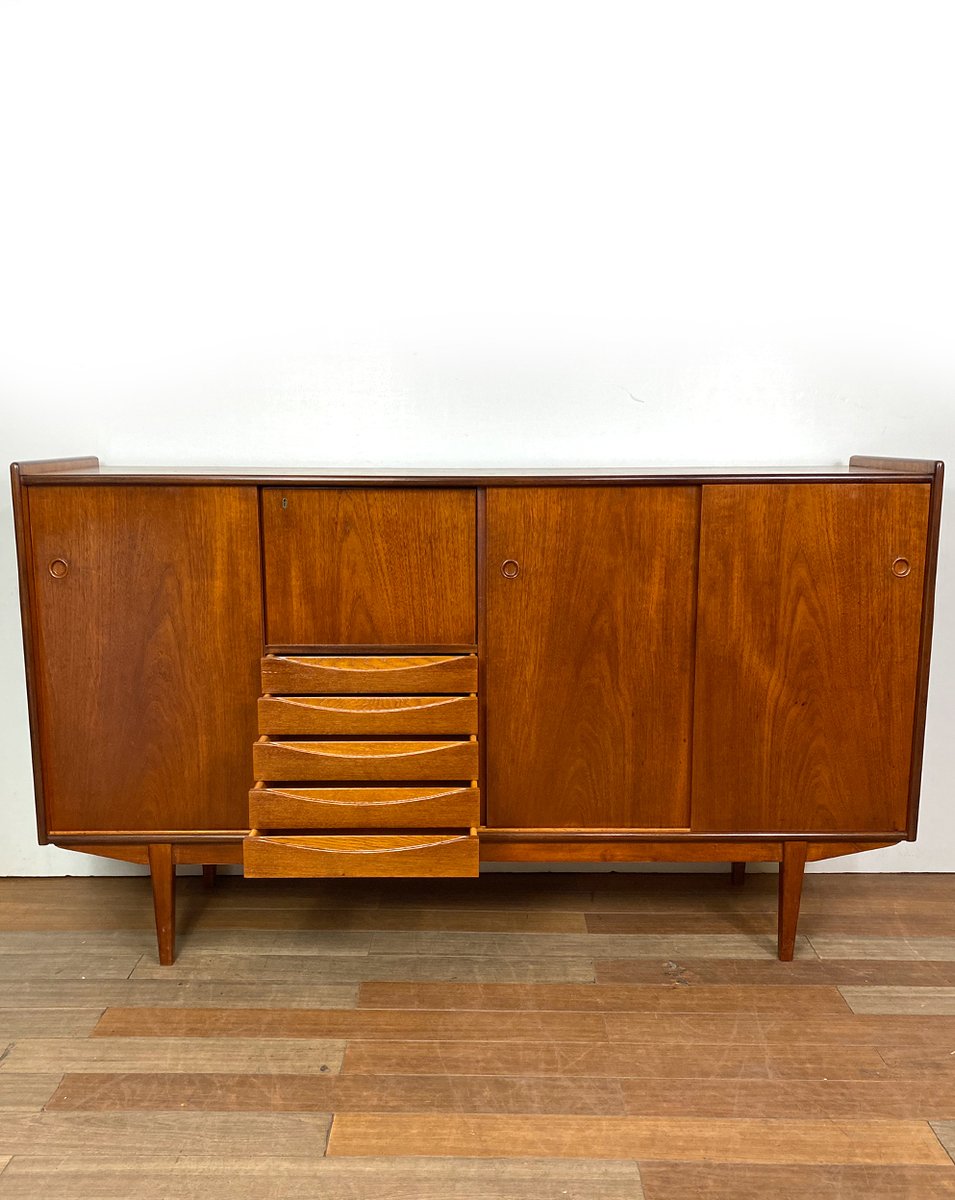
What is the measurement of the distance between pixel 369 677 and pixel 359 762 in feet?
0.53

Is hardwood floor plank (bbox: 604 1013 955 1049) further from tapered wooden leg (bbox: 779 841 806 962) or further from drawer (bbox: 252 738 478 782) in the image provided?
drawer (bbox: 252 738 478 782)

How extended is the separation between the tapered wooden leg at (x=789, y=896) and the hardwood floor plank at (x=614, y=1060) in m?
0.28

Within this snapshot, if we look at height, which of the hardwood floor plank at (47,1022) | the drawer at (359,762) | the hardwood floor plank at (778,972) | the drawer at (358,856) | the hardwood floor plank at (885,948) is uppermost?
the drawer at (359,762)

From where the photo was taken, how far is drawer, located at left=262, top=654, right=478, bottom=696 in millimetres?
1817

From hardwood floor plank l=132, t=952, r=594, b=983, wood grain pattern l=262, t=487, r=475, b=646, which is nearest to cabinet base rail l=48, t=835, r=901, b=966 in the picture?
hardwood floor plank l=132, t=952, r=594, b=983

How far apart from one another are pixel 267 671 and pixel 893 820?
4.04 ft

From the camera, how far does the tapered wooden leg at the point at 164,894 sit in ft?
6.30

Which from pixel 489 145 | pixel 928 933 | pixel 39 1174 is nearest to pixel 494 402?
pixel 489 145

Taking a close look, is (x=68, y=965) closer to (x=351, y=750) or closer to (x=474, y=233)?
(x=351, y=750)

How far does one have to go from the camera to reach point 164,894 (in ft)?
6.37

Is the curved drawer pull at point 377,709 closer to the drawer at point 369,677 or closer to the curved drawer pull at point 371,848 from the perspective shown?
the drawer at point 369,677

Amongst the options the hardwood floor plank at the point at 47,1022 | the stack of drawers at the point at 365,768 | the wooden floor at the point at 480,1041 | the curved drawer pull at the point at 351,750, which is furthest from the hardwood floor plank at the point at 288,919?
the curved drawer pull at the point at 351,750

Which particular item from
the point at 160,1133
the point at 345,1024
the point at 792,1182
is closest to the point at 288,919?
the point at 345,1024

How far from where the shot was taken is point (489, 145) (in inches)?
86.0
